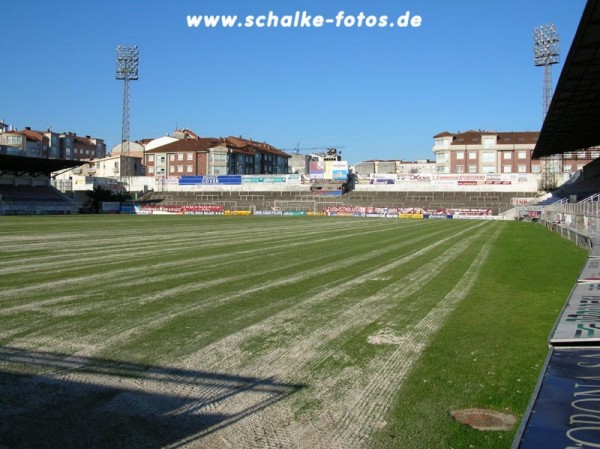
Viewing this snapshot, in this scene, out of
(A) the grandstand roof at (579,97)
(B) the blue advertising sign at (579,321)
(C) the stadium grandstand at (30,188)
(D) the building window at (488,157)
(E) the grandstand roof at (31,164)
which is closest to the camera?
(B) the blue advertising sign at (579,321)

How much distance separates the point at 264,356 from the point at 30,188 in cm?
7619

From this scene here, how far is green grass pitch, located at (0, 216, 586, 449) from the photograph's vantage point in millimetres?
3883

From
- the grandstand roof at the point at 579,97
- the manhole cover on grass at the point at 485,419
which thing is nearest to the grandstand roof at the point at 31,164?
the grandstand roof at the point at 579,97

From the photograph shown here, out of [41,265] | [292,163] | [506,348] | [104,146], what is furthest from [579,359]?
[104,146]

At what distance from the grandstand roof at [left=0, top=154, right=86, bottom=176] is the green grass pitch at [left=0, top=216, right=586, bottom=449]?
2362 inches

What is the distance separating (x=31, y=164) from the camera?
67.7m

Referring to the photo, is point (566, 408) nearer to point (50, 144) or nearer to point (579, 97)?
point (579, 97)

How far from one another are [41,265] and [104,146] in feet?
452

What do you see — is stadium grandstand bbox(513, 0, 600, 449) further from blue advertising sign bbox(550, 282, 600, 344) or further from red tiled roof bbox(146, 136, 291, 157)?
red tiled roof bbox(146, 136, 291, 157)

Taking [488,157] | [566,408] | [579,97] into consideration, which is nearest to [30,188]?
[579,97]

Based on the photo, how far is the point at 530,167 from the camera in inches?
3767

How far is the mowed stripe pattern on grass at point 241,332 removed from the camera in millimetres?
4188

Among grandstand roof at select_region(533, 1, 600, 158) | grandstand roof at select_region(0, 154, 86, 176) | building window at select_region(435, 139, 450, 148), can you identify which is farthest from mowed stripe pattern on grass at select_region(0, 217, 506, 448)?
building window at select_region(435, 139, 450, 148)

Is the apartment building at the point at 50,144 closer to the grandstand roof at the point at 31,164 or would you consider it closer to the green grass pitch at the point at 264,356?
the grandstand roof at the point at 31,164
